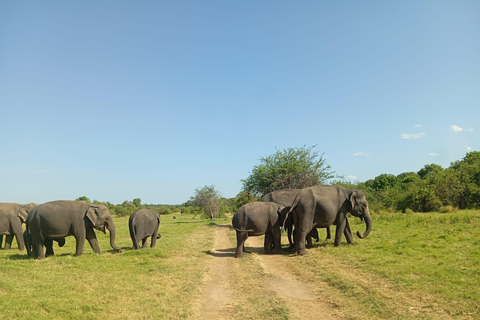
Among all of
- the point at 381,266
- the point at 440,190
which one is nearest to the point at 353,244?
the point at 381,266

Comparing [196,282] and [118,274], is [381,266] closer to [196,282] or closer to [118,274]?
[196,282]

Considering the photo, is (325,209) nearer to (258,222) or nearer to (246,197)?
(258,222)

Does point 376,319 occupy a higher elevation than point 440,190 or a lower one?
lower

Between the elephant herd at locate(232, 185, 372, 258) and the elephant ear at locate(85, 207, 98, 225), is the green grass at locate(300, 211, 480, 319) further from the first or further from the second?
the elephant ear at locate(85, 207, 98, 225)

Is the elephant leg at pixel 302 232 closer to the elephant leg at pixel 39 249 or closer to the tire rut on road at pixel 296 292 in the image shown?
the tire rut on road at pixel 296 292

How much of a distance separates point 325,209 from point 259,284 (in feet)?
21.7

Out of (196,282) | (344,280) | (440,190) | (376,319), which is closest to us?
(376,319)

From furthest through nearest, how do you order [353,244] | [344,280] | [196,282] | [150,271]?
[353,244]
[150,271]
[196,282]
[344,280]

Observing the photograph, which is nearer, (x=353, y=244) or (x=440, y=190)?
(x=353, y=244)

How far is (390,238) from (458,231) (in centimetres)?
351

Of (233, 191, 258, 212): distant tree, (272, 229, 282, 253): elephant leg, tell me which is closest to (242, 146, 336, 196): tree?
(233, 191, 258, 212): distant tree

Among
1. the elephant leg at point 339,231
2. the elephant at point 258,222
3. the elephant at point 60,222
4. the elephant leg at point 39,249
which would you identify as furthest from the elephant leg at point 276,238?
the elephant leg at point 39,249

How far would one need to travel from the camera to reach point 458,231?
16953 mm

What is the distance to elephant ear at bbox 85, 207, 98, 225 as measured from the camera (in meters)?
15.0
